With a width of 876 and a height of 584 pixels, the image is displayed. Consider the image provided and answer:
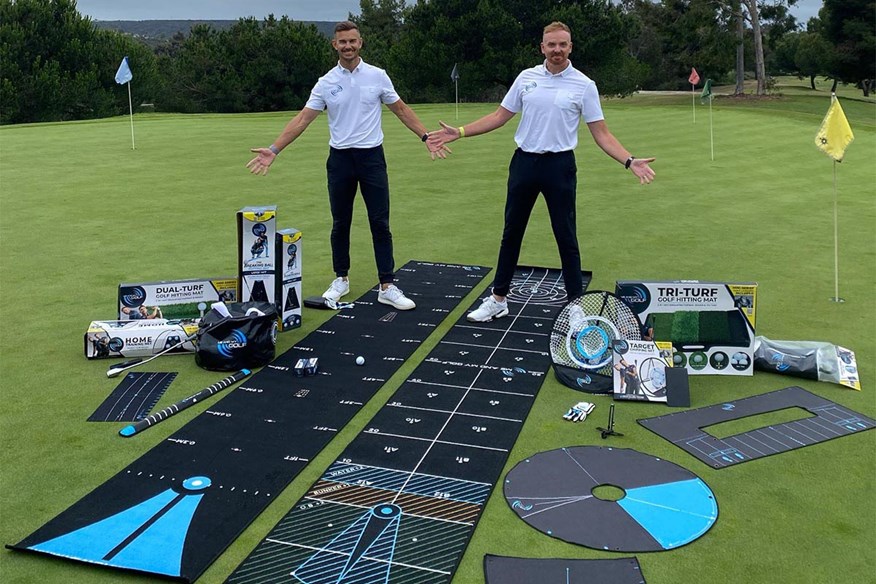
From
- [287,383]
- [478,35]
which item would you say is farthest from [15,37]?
[287,383]

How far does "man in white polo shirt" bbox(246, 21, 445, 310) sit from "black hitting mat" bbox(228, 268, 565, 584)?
4.17 ft

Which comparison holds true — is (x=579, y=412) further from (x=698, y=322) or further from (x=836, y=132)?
(x=836, y=132)

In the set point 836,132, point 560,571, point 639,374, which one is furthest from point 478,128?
point 560,571

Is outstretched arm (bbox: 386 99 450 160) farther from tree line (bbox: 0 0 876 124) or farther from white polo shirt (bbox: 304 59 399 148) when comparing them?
tree line (bbox: 0 0 876 124)

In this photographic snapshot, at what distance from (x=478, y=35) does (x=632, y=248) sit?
1551 inches

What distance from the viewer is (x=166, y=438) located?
410cm

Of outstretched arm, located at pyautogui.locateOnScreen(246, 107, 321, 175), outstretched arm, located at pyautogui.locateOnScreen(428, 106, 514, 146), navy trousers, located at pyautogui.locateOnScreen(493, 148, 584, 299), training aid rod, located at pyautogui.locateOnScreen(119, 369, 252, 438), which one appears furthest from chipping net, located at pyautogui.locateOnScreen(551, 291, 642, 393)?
outstretched arm, located at pyautogui.locateOnScreen(246, 107, 321, 175)

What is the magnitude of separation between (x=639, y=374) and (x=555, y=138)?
173 cm

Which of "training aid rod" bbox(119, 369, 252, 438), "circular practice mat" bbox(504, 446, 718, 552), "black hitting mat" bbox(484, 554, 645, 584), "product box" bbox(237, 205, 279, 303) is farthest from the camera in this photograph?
"product box" bbox(237, 205, 279, 303)

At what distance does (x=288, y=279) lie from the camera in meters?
5.81

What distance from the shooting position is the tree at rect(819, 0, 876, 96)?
42.6m

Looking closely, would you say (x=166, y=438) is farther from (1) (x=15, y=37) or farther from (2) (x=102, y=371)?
(1) (x=15, y=37)

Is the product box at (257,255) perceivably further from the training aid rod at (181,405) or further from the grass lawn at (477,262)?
the training aid rod at (181,405)

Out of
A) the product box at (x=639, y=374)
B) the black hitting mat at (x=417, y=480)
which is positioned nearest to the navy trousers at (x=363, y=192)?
the black hitting mat at (x=417, y=480)
